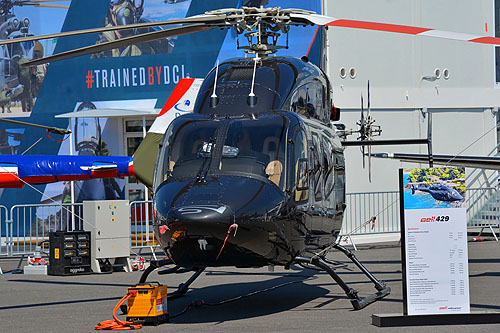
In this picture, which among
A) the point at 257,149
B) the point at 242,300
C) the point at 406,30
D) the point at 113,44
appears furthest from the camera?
the point at 242,300

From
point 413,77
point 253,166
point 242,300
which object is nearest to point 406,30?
point 253,166

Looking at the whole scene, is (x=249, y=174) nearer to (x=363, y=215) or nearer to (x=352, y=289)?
(x=352, y=289)

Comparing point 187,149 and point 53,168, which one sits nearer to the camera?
point 187,149

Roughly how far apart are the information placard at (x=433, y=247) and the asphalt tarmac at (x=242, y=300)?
0.33 meters

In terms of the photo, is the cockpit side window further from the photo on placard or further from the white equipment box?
the white equipment box

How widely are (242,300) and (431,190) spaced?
3.92m

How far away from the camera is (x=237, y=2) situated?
2227 cm

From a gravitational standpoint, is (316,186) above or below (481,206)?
above

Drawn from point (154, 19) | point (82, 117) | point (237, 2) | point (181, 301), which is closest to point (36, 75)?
point (82, 117)

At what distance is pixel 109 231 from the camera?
16688 millimetres

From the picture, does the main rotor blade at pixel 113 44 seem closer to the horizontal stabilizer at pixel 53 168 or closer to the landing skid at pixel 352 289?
the landing skid at pixel 352 289

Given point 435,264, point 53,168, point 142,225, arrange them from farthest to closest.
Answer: point 142,225, point 53,168, point 435,264

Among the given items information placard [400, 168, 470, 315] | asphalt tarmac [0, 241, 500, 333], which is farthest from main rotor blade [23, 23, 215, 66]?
information placard [400, 168, 470, 315]

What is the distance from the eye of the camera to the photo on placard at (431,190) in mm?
9602
